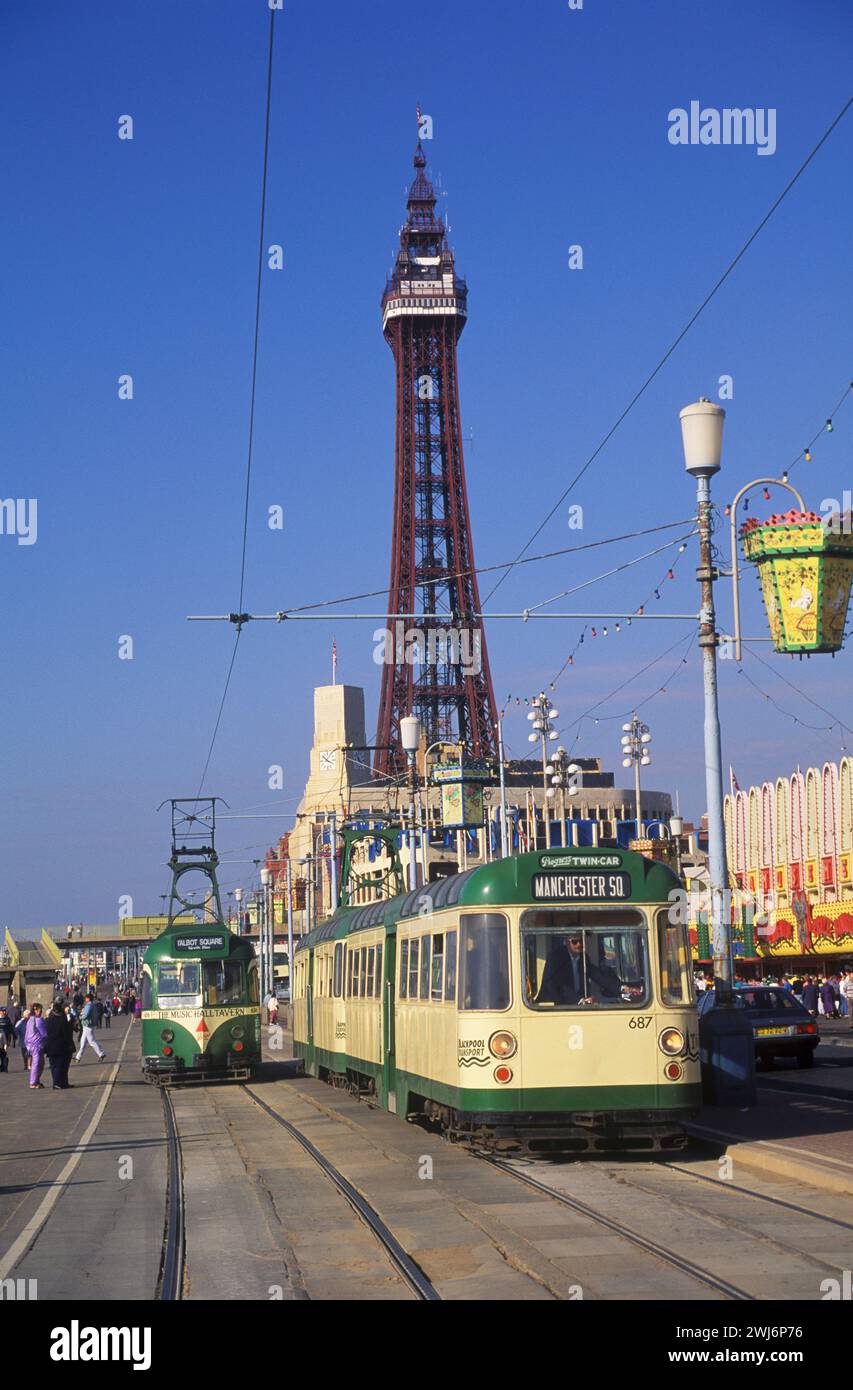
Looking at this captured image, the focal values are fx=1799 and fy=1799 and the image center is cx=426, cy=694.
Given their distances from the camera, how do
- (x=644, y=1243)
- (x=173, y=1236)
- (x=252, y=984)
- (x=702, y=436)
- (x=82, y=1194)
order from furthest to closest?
(x=252, y=984) < (x=702, y=436) < (x=82, y=1194) < (x=173, y=1236) < (x=644, y=1243)


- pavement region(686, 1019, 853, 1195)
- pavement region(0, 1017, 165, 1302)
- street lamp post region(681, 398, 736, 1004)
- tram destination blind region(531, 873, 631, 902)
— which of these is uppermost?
street lamp post region(681, 398, 736, 1004)

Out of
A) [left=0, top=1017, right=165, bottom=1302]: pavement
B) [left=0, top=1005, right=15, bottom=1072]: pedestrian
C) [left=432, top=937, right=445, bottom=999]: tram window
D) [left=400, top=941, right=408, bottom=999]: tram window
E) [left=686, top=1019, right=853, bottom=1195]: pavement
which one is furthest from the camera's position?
[left=0, top=1005, right=15, bottom=1072]: pedestrian

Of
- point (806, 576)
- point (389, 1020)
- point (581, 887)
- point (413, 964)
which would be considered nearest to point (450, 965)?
point (581, 887)

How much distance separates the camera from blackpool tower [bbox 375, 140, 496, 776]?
119m

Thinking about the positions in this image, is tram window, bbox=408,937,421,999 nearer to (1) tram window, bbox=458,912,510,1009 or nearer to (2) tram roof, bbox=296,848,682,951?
(2) tram roof, bbox=296,848,682,951

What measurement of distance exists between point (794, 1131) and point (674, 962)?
7.62 feet

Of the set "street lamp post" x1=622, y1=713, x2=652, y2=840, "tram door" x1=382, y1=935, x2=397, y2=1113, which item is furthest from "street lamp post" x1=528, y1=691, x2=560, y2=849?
"tram door" x1=382, y1=935, x2=397, y2=1113

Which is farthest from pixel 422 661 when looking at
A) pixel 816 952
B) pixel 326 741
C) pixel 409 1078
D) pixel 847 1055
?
pixel 409 1078

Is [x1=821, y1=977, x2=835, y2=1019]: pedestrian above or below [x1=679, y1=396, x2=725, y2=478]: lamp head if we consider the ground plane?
below

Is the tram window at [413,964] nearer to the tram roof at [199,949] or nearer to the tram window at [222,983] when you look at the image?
the tram window at [222,983]

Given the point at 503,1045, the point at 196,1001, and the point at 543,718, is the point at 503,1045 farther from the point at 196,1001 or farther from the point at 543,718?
the point at 543,718

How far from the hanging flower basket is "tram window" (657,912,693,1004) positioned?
12.3 ft

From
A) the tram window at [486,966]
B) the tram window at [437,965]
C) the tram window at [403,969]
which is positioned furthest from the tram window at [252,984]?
the tram window at [486,966]

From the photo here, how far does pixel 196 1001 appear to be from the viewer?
30.2 m
